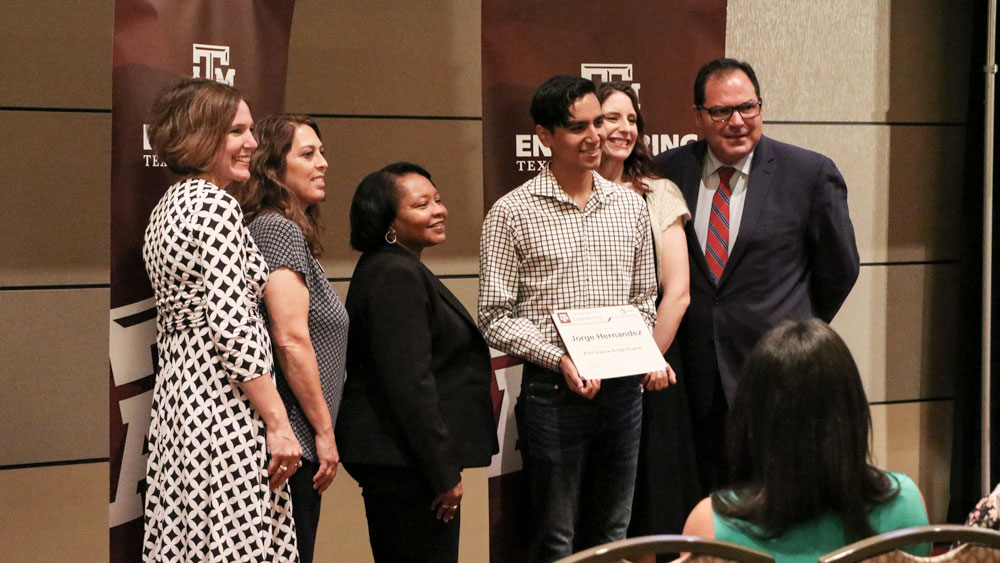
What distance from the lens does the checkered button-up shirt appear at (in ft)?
10.2

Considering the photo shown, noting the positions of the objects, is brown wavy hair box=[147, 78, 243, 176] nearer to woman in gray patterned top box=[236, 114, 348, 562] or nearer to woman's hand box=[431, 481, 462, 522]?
woman in gray patterned top box=[236, 114, 348, 562]

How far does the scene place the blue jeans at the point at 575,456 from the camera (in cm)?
309

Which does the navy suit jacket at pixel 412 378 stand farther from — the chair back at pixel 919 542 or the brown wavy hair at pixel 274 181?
the chair back at pixel 919 542

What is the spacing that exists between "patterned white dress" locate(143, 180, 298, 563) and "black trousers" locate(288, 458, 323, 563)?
184 millimetres

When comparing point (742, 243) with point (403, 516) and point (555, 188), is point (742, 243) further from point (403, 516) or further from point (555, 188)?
point (403, 516)

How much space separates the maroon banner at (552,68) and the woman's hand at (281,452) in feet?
3.66

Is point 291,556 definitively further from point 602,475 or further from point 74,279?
point 74,279

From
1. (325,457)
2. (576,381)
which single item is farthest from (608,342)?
(325,457)

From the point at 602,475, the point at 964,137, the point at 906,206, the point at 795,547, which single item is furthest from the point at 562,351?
the point at 964,137

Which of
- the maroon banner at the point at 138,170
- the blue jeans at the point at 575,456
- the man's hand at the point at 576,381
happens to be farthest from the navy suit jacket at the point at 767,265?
the maroon banner at the point at 138,170

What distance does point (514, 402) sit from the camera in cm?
360

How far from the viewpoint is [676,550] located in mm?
1585

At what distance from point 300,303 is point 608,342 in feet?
2.94

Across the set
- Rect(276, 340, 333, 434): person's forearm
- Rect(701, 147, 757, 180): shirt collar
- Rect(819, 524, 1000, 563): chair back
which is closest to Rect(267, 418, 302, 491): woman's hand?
Rect(276, 340, 333, 434): person's forearm
